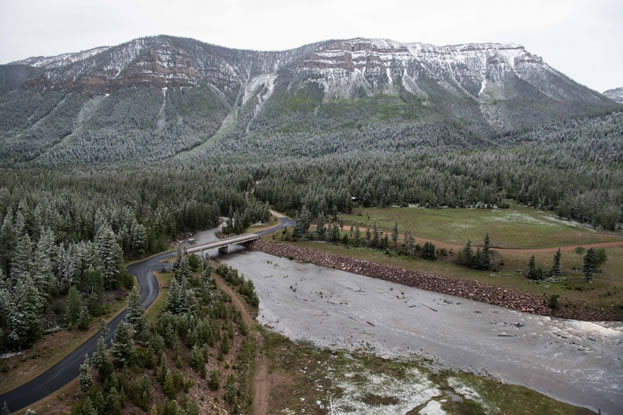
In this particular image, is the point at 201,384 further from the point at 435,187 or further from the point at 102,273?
the point at 435,187

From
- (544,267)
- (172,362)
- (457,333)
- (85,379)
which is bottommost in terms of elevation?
(457,333)

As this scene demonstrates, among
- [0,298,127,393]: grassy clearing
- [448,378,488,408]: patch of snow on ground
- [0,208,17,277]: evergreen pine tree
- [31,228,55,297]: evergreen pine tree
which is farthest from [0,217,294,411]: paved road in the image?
[448,378,488,408]: patch of snow on ground

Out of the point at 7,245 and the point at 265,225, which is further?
the point at 265,225

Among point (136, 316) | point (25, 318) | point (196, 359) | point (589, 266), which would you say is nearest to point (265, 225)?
point (136, 316)

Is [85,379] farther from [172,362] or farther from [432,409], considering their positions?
[432,409]

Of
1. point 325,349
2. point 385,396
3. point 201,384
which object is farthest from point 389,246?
point 201,384

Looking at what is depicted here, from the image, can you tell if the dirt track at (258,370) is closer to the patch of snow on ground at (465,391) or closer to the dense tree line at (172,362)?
the dense tree line at (172,362)
